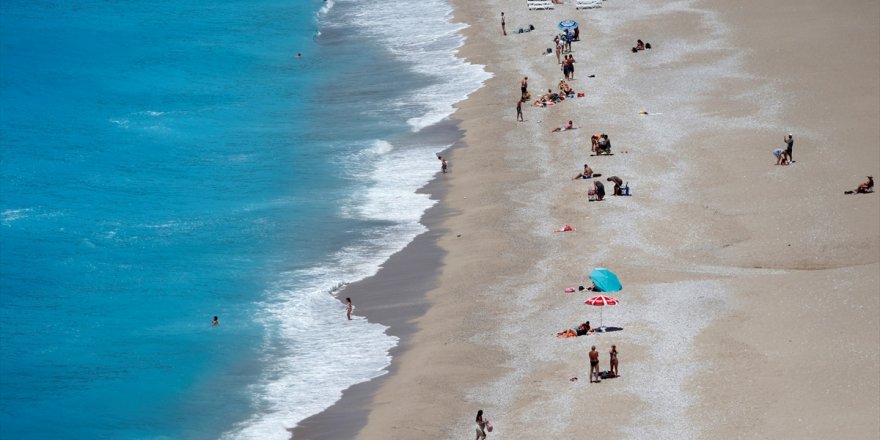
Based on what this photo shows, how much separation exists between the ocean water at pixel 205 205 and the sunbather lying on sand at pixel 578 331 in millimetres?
5097

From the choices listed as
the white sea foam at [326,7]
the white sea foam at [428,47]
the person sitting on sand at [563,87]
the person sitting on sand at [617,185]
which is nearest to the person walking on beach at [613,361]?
the person sitting on sand at [617,185]

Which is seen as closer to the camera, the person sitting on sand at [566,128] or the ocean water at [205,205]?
the ocean water at [205,205]

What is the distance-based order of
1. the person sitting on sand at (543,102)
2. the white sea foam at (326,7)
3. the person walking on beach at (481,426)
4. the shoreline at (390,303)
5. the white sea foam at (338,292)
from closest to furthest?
the person walking on beach at (481,426) → the shoreline at (390,303) → the white sea foam at (338,292) → the person sitting on sand at (543,102) → the white sea foam at (326,7)

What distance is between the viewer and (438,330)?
3491 centimetres

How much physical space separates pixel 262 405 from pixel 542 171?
18.5 metres

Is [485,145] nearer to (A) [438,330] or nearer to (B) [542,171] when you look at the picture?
(B) [542,171]

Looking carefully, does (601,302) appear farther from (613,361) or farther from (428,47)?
(428,47)

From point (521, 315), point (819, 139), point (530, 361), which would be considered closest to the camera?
point (530, 361)

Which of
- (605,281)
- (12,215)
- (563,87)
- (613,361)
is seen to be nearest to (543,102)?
(563,87)

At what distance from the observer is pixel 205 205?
49.9 metres

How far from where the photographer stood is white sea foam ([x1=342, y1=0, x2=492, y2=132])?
61562 millimetres

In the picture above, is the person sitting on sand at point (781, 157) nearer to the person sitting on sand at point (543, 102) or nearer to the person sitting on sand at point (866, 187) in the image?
the person sitting on sand at point (866, 187)

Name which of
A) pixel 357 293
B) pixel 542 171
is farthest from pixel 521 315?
pixel 542 171

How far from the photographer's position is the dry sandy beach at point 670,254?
28531 millimetres
